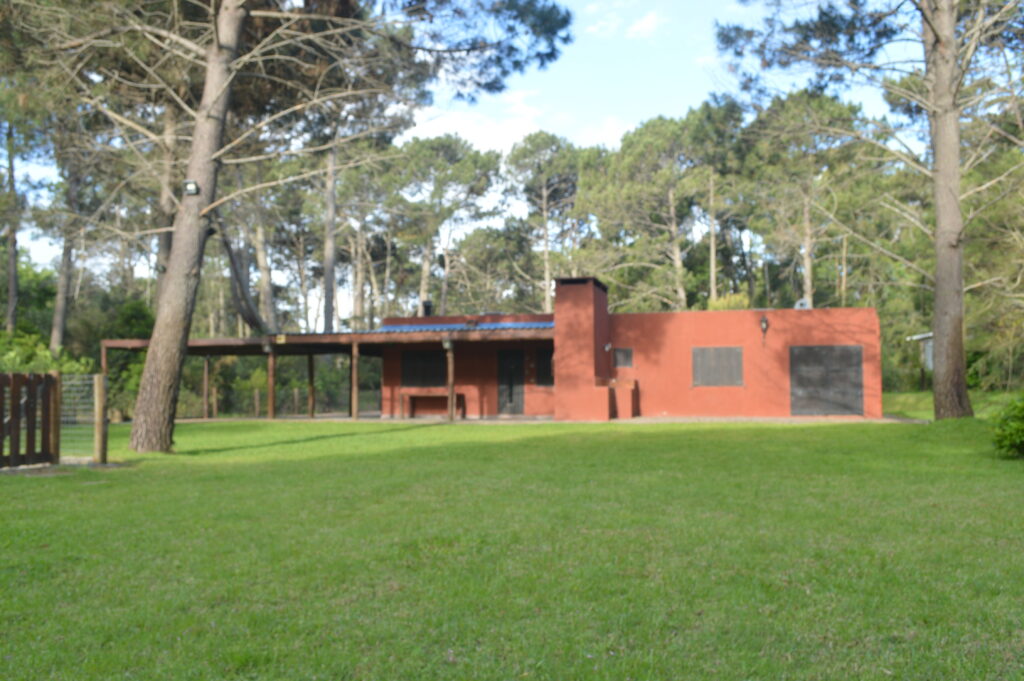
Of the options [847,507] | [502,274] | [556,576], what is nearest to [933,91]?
[847,507]

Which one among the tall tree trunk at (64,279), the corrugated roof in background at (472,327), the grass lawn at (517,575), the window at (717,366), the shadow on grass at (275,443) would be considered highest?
the tall tree trunk at (64,279)

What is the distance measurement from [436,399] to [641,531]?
17.4 metres

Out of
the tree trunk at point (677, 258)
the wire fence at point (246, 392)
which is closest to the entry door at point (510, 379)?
the wire fence at point (246, 392)

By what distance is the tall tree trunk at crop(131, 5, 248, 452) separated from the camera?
1222 cm

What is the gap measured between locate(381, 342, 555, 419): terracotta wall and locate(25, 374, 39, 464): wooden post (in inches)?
484

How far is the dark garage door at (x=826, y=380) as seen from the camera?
19.8 metres

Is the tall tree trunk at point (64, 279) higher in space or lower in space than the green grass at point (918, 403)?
higher

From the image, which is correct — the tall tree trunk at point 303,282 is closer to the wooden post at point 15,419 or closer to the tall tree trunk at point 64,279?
the tall tree trunk at point 64,279

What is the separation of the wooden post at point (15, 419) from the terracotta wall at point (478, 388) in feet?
41.1

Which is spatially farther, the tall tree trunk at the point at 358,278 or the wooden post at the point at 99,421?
the tall tree trunk at the point at 358,278

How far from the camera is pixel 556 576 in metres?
4.30

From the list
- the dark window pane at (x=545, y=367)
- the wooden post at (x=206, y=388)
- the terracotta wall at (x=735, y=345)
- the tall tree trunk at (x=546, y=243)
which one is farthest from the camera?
the tall tree trunk at (x=546, y=243)

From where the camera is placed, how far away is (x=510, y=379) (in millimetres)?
22078

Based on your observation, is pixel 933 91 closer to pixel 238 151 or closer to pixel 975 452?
pixel 975 452
